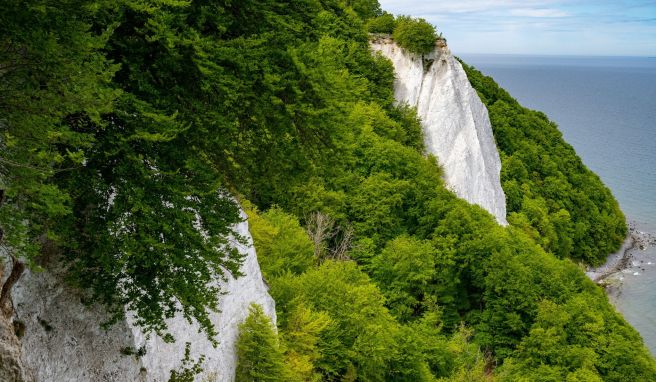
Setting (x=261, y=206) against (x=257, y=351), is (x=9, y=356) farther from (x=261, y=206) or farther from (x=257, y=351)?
(x=261, y=206)

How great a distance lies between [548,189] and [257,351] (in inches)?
1926

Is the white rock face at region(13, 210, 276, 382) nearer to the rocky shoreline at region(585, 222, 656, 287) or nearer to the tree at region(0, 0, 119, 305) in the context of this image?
the tree at region(0, 0, 119, 305)

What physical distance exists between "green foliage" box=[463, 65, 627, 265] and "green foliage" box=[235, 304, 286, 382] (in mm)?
38611

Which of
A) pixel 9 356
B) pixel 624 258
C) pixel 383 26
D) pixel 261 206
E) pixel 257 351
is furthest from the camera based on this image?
pixel 624 258

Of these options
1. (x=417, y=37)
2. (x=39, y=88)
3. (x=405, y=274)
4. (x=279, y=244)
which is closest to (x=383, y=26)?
(x=417, y=37)

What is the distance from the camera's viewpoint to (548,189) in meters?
57.6

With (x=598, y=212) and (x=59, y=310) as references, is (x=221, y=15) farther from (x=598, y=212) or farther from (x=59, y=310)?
(x=598, y=212)

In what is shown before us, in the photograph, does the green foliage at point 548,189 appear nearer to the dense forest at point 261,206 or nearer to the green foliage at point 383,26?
the green foliage at point 383,26

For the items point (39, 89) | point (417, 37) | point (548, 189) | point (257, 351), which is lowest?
point (548, 189)

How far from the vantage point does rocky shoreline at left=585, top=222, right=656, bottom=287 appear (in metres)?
56.2

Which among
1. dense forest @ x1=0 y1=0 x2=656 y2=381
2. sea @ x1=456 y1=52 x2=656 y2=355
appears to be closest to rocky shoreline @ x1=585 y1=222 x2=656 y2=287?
sea @ x1=456 y1=52 x2=656 y2=355

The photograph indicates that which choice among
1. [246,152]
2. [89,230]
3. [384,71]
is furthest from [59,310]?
[384,71]

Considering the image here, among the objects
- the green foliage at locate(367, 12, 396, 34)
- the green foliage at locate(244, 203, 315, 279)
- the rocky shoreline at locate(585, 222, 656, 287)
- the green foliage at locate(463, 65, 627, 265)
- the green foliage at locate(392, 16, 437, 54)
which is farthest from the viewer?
the rocky shoreline at locate(585, 222, 656, 287)

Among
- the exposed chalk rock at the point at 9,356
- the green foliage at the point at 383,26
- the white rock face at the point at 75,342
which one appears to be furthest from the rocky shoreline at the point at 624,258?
the exposed chalk rock at the point at 9,356
